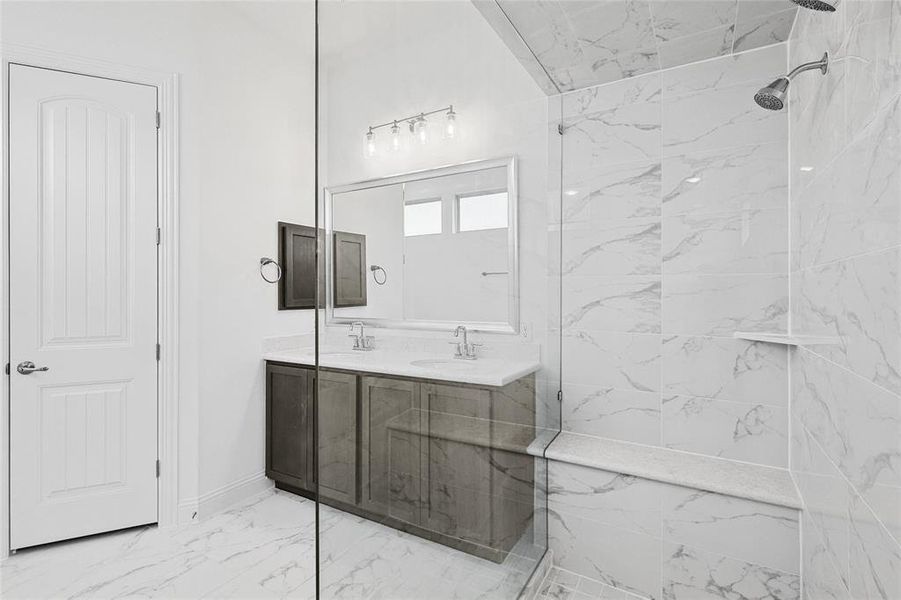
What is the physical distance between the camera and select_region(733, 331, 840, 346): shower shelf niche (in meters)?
1.29

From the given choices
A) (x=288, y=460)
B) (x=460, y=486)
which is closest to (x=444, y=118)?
(x=460, y=486)

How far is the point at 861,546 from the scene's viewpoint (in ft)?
3.10

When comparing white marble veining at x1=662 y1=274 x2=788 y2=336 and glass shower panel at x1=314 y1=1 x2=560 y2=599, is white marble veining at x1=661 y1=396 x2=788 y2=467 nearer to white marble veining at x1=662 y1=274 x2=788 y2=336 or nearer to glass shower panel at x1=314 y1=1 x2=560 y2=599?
white marble veining at x1=662 y1=274 x2=788 y2=336

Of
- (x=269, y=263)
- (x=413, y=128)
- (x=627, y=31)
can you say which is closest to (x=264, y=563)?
(x=269, y=263)

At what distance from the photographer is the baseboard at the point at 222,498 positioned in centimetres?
229

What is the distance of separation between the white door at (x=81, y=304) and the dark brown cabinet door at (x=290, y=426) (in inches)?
23.5

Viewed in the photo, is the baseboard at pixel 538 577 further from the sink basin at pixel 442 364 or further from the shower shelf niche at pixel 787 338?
the shower shelf niche at pixel 787 338

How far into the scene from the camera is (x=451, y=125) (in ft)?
4.23

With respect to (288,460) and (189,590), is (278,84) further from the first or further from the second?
(189,590)

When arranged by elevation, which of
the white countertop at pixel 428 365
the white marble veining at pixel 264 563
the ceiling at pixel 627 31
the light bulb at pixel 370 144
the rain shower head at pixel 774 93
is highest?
the ceiling at pixel 627 31

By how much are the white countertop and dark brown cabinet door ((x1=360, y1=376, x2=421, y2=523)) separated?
0.03m

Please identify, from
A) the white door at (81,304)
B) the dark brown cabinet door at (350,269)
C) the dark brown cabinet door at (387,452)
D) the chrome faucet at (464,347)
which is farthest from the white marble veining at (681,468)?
the white door at (81,304)

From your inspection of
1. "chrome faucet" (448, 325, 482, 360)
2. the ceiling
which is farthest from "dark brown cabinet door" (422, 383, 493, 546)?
the ceiling

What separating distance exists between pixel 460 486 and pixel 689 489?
97 cm
